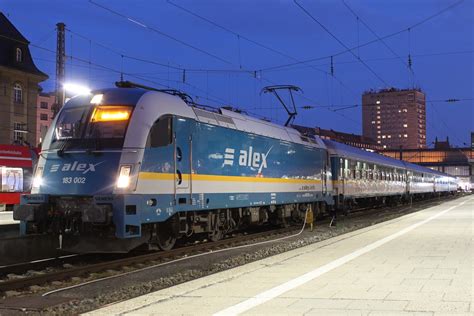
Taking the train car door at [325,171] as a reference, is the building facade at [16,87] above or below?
above

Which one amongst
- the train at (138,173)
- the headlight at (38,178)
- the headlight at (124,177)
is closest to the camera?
the headlight at (124,177)

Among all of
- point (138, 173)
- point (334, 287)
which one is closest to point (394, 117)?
point (138, 173)

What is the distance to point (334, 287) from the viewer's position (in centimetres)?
749

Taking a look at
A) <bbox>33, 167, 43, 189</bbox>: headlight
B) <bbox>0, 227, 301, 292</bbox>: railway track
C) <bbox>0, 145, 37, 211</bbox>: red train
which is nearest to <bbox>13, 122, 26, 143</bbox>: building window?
<bbox>0, 145, 37, 211</bbox>: red train

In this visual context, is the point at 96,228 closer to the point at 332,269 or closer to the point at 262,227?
the point at 332,269

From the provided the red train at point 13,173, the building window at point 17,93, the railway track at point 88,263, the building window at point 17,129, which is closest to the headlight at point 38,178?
the railway track at point 88,263

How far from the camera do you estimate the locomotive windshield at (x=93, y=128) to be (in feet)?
36.7

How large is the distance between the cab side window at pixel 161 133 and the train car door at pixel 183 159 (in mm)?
189

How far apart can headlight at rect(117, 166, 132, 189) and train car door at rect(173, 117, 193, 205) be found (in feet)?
4.65

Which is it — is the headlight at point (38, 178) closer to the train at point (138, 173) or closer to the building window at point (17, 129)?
the train at point (138, 173)

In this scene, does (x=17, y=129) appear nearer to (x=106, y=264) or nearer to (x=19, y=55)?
(x=19, y=55)

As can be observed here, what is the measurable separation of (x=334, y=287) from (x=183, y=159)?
5810 mm

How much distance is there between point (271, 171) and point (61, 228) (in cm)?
818

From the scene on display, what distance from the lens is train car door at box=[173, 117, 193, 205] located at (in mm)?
12109
